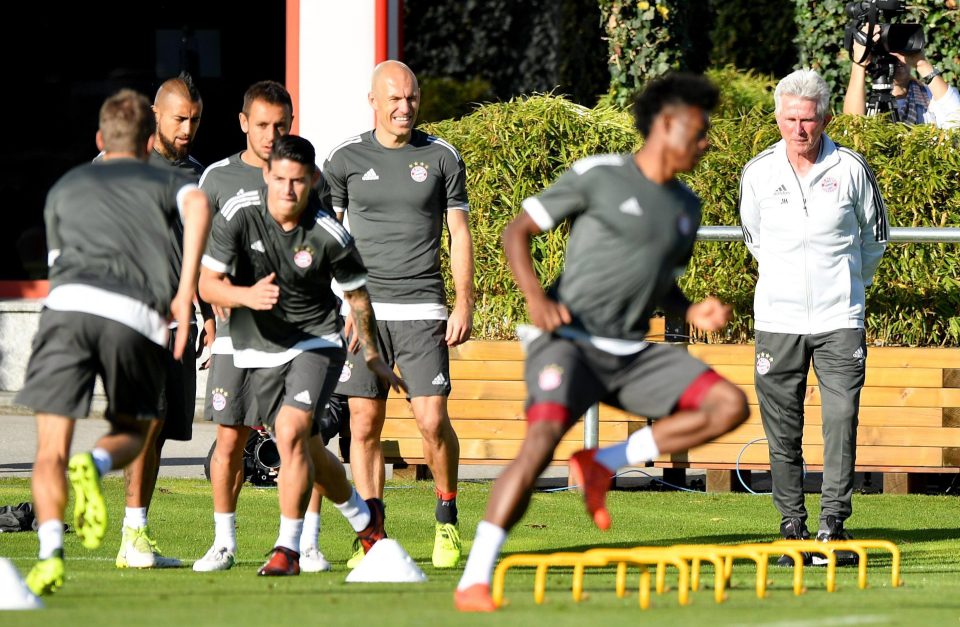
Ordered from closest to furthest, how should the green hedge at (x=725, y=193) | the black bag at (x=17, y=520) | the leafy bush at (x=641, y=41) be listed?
the black bag at (x=17, y=520) → the green hedge at (x=725, y=193) → the leafy bush at (x=641, y=41)

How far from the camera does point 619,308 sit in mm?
6324

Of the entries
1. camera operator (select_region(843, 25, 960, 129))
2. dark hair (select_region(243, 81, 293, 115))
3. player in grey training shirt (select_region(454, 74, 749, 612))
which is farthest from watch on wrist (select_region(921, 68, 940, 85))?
player in grey training shirt (select_region(454, 74, 749, 612))

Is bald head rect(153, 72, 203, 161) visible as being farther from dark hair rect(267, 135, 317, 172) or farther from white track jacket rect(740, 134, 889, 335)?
white track jacket rect(740, 134, 889, 335)

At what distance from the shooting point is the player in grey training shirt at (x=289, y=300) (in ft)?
23.7

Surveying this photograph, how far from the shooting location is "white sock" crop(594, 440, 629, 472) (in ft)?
20.7

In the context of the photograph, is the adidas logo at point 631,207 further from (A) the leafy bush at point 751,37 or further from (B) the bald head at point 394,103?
(A) the leafy bush at point 751,37

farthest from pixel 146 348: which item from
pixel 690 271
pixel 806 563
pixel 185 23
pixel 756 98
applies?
pixel 185 23

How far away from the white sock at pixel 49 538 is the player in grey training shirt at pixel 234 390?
4.73 ft

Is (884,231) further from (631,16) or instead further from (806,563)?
(631,16)

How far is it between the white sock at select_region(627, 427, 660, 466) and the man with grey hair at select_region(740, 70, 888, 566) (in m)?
2.29

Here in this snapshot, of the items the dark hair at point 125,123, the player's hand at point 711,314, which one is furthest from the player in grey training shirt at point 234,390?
the player's hand at point 711,314

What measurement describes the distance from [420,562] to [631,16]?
7.58 m

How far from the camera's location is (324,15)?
1383 cm

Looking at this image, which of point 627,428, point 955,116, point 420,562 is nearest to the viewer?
point 420,562
